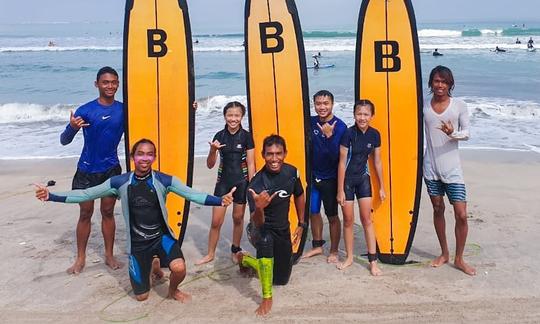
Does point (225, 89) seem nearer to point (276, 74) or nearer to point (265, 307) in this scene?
A: point (276, 74)

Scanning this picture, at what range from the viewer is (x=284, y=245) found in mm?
3762

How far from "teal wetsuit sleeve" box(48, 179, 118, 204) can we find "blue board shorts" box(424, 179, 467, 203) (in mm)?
2378

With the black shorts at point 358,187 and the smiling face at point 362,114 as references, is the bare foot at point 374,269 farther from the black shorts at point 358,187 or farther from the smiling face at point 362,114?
the smiling face at point 362,114

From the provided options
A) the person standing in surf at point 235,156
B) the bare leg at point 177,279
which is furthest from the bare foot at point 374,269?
the bare leg at point 177,279

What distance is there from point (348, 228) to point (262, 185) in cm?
96

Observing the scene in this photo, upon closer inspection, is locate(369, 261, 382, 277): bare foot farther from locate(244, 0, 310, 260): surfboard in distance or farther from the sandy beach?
locate(244, 0, 310, 260): surfboard in distance

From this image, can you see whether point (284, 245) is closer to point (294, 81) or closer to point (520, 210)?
point (294, 81)

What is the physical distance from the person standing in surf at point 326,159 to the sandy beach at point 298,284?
0.34 meters

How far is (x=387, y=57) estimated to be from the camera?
4477mm

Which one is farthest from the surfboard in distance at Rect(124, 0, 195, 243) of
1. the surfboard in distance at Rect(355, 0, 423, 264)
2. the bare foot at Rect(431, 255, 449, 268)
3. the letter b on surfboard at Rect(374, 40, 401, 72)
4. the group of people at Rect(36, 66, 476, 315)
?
the bare foot at Rect(431, 255, 449, 268)

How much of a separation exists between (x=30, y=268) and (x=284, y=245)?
2.23 meters

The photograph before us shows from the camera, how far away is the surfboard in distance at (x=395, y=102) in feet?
14.6

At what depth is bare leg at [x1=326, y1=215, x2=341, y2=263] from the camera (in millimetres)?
4324

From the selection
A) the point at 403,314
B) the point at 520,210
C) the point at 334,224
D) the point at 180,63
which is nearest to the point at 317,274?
the point at 334,224
